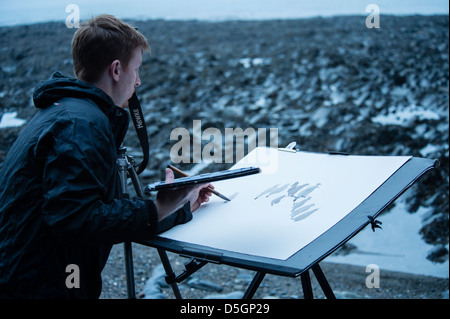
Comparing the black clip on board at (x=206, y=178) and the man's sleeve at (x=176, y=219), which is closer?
the black clip on board at (x=206, y=178)

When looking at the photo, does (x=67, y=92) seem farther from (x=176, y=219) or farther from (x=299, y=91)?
(x=299, y=91)

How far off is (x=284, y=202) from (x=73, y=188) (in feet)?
2.69

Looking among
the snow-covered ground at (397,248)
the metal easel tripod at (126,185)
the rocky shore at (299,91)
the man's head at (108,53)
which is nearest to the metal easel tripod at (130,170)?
the metal easel tripod at (126,185)

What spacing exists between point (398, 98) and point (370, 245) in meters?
3.63

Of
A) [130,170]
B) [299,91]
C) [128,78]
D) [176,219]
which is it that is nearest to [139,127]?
[130,170]

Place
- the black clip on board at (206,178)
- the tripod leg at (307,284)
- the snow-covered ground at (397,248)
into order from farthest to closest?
the snow-covered ground at (397,248) → the tripod leg at (307,284) → the black clip on board at (206,178)

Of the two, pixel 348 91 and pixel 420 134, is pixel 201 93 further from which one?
pixel 420 134

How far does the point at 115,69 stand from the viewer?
5.23 feet

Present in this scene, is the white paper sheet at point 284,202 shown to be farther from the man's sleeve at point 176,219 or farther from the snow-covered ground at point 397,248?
the snow-covered ground at point 397,248

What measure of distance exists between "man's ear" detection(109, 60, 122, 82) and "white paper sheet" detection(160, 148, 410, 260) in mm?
548

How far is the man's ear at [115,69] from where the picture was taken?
1.58 m

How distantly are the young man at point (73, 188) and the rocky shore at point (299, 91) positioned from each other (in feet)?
5.51

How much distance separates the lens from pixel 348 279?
10.6ft
